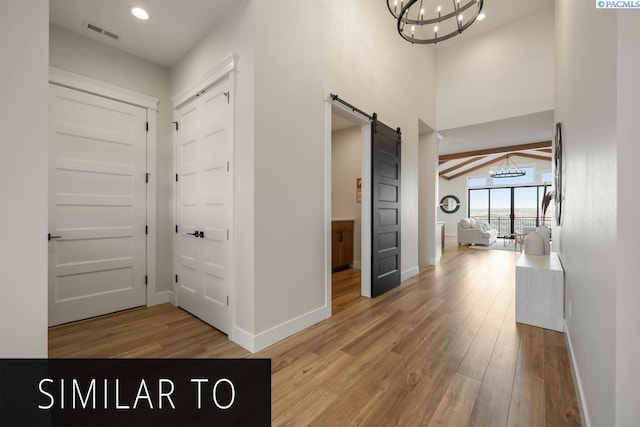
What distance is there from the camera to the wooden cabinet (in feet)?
16.1

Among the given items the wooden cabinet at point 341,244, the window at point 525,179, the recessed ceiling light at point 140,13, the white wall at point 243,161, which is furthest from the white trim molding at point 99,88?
the window at point 525,179

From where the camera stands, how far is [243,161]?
223 cm

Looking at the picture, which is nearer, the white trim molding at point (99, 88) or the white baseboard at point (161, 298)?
the white trim molding at point (99, 88)

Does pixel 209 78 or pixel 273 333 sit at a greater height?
pixel 209 78

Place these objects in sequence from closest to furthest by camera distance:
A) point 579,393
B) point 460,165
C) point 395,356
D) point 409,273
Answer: point 579,393 → point 395,356 → point 409,273 → point 460,165

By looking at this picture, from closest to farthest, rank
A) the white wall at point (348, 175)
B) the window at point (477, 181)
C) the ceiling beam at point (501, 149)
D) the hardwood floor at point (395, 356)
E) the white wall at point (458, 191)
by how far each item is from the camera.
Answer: the hardwood floor at point (395, 356) < the white wall at point (348, 175) < the ceiling beam at point (501, 149) < the white wall at point (458, 191) < the window at point (477, 181)

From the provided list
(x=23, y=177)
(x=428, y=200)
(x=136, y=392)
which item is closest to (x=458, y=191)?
(x=428, y=200)

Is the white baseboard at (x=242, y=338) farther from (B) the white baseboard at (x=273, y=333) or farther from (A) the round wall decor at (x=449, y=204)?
(A) the round wall decor at (x=449, y=204)

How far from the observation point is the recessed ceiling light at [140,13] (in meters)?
2.39

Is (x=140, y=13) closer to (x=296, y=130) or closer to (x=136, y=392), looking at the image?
(x=296, y=130)

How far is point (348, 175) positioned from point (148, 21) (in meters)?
3.87

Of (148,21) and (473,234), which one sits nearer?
(148,21)

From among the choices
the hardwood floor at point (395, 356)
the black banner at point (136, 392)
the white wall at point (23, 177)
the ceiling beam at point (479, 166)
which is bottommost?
Answer: the black banner at point (136, 392)

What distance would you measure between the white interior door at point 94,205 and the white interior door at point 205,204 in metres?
0.49
